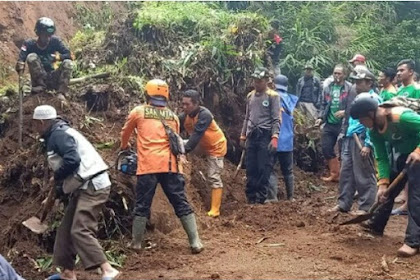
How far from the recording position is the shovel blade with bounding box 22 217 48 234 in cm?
704

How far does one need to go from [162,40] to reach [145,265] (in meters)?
5.42

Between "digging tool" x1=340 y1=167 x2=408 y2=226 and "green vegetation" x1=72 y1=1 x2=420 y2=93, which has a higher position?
"green vegetation" x1=72 y1=1 x2=420 y2=93

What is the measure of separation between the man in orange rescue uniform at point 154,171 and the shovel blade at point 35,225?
0.99 metres

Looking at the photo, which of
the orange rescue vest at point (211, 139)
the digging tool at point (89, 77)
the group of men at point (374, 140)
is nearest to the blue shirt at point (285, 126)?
the group of men at point (374, 140)

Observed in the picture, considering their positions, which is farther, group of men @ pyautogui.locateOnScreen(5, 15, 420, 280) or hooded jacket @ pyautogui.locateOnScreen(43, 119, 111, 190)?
group of men @ pyautogui.locateOnScreen(5, 15, 420, 280)

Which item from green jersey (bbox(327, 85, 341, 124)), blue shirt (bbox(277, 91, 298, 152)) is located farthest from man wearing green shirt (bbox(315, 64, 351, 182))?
blue shirt (bbox(277, 91, 298, 152))

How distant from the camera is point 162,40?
11.3 metres

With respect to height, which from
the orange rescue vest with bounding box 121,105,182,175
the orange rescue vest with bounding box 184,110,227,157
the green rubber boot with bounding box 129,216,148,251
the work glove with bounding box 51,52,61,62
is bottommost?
the green rubber boot with bounding box 129,216,148,251

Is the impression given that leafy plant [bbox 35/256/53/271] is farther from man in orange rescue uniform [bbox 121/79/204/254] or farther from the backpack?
the backpack

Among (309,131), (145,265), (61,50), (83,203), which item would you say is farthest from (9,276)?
(309,131)

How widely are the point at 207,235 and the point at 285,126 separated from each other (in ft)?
9.14

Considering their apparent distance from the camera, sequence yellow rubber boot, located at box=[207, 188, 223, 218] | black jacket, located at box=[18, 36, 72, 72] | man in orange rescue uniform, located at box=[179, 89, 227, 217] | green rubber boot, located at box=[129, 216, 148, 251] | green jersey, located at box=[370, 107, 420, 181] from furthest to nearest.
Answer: black jacket, located at box=[18, 36, 72, 72] → yellow rubber boot, located at box=[207, 188, 223, 218] → man in orange rescue uniform, located at box=[179, 89, 227, 217] → green rubber boot, located at box=[129, 216, 148, 251] → green jersey, located at box=[370, 107, 420, 181]

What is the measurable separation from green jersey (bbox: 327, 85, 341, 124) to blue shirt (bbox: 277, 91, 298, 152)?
715 millimetres

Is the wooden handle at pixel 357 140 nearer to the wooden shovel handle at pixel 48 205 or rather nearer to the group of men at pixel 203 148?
the group of men at pixel 203 148
